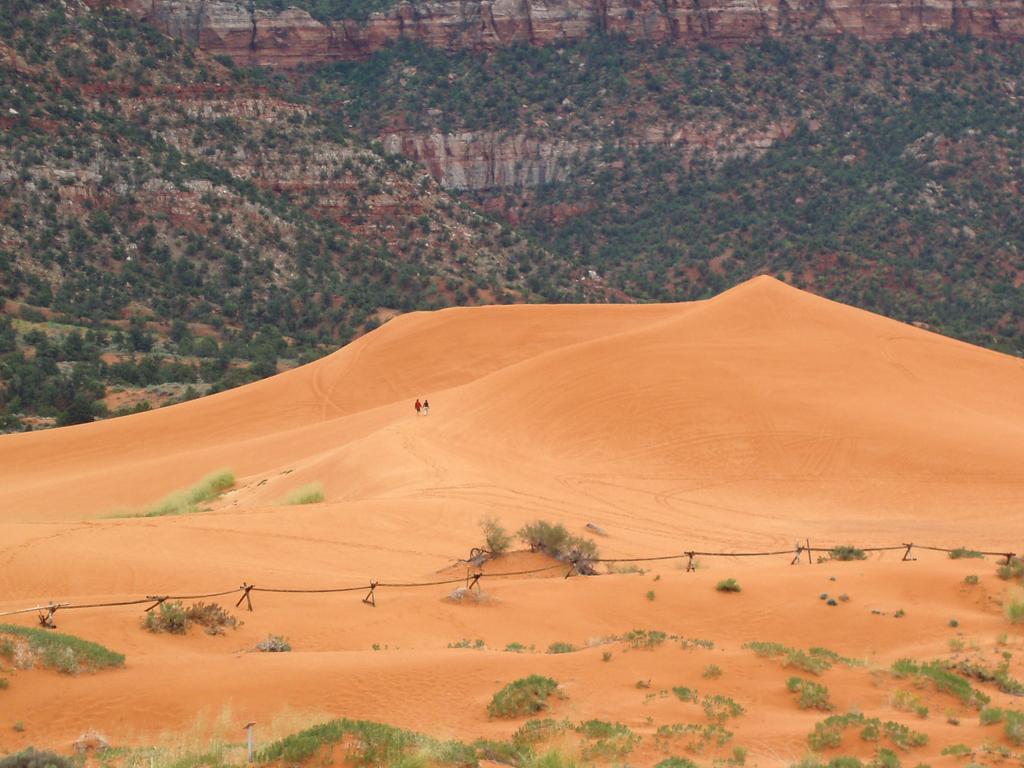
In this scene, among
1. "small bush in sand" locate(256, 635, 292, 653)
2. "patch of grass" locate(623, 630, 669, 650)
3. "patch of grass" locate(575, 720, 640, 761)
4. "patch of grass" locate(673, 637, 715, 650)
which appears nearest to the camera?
"patch of grass" locate(575, 720, 640, 761)

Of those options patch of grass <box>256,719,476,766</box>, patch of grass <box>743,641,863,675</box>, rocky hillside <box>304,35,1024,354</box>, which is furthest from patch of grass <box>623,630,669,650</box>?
rocky hillside <box>304,35,1024,354</box>

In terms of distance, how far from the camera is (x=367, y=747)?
410 inches

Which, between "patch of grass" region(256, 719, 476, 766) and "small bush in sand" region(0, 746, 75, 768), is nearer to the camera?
"small bush in sand" region(0, 746, 75, 768)

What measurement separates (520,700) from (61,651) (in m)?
4.39

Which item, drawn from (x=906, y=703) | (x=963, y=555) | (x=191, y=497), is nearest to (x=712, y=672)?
(x=906, y=703)

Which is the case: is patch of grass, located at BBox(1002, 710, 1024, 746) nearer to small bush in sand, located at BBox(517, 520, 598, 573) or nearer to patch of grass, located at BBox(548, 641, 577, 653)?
patch of grass, located at BBox(548, 641, 577, 653)

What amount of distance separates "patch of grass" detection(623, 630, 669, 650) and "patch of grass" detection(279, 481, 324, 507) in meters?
12.1

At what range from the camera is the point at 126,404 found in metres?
50.6

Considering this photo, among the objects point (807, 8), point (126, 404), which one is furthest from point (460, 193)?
point (126, 404)

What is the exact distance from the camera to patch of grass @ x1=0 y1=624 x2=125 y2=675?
12.7m

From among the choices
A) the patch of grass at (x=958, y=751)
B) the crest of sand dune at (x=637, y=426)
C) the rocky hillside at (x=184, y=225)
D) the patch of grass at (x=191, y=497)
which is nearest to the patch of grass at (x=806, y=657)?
the patch of grass at (x=958, y=751)

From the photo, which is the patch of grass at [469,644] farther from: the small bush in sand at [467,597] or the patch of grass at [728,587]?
the patch of grass at [728,587]

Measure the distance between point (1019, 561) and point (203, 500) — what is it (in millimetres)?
16642

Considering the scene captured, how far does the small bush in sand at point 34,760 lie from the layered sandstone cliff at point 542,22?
97.9 meters
